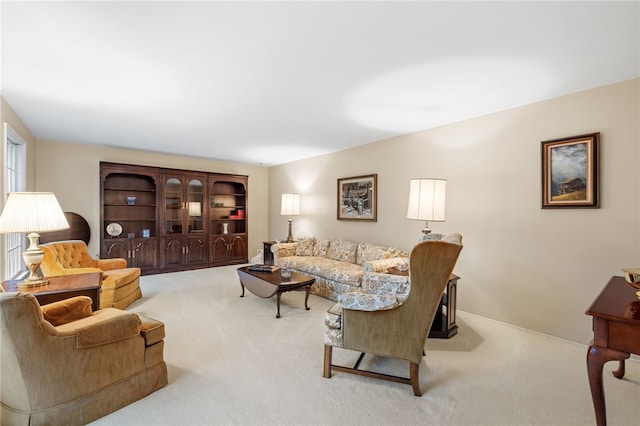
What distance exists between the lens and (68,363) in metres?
1.58

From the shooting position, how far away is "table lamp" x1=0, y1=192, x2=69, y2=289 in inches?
83.4

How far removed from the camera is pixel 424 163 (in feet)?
12.6

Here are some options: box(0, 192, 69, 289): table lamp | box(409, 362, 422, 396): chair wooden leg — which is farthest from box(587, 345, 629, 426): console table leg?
box(0, 192, 69, 289): table lamp

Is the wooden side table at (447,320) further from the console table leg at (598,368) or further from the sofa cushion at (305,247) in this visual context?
the sofa cushion at (305,247)

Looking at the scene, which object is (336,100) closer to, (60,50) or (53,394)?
(60,50)

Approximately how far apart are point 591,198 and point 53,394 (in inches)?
165

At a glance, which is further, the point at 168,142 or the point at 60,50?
the point at 168,142

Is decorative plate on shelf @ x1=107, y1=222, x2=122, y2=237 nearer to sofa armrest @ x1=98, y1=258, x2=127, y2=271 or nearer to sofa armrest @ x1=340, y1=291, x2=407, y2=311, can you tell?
sofa armrest @ x1=98, y1=258, x2=127, y2=271

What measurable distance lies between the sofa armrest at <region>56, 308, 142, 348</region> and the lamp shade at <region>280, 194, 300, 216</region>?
155 inches

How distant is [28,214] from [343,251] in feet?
12.0

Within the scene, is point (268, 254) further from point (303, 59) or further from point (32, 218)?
point (303, 59)

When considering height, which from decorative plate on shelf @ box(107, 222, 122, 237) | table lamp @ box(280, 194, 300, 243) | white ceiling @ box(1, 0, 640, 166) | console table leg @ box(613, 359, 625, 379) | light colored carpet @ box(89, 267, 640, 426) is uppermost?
white ceiling @ box(1, 0, 640, 166)

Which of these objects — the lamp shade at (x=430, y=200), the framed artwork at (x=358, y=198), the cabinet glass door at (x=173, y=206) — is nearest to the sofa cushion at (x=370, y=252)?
the framed artwork at (x=358, y=198)

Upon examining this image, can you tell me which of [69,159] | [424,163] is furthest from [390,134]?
[69,159]
